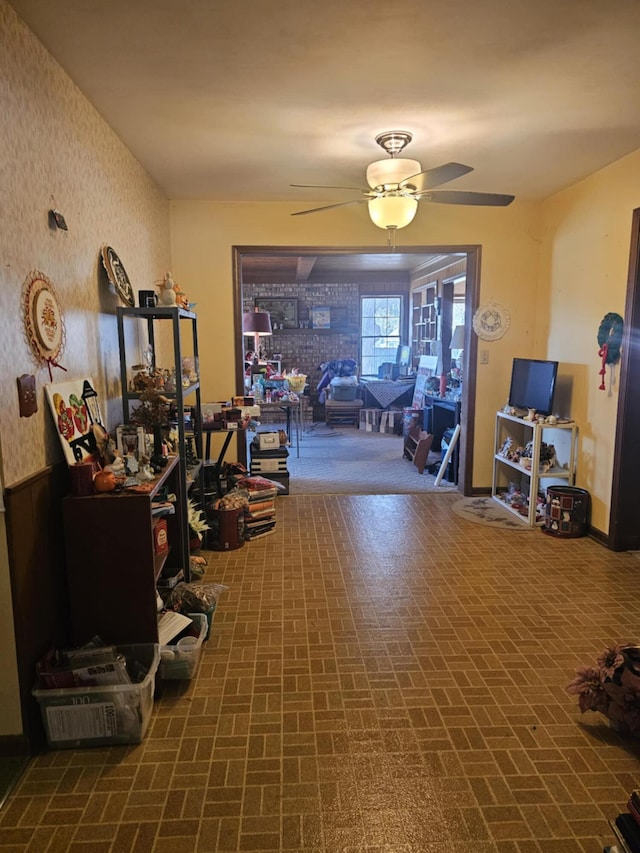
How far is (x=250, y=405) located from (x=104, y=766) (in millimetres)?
2809

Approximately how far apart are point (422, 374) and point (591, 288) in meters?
4.32

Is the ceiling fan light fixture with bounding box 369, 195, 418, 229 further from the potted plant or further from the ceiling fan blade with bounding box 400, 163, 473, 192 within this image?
the potted plant

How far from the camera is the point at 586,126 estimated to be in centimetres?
288

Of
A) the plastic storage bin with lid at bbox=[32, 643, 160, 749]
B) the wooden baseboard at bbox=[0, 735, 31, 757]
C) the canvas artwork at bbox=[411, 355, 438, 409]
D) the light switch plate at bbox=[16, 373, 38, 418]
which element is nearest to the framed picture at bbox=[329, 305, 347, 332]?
the canvas artwork at bbox=[411, 355, 438, 409]

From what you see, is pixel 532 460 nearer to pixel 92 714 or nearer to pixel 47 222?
pixel 92 714

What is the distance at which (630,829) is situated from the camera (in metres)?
1.33

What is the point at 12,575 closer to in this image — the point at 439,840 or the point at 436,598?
the point at 439,840

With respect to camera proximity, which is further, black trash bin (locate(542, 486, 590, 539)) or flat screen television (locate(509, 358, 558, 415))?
flat screen television (locate(509, 358, 558, 415))

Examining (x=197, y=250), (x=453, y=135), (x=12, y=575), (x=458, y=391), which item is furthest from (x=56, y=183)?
(x=458, y=391)

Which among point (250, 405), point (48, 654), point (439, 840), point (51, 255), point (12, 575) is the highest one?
point (51, 255)

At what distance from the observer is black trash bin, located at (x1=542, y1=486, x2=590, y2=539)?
3783 mm

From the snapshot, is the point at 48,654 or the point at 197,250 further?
the point at 197,250

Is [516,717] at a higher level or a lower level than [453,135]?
lower

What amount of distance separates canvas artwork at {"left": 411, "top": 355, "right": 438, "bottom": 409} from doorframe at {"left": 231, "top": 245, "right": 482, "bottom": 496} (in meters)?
2.72
